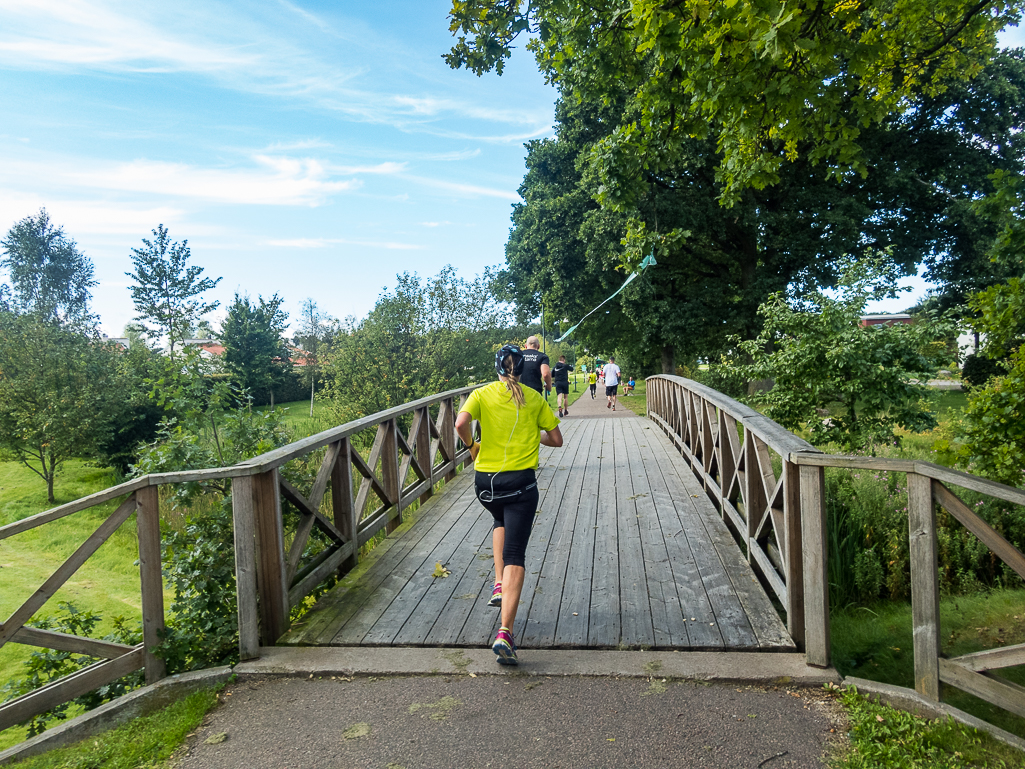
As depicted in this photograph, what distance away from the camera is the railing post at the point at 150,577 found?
11.7 feet

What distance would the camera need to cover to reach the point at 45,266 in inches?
2387

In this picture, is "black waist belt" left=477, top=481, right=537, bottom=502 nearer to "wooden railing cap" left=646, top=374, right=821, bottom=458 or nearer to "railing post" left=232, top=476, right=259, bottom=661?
"railing post" left=232, top=476, right=259, bottom=661

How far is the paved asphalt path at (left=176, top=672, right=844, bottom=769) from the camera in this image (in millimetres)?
2627

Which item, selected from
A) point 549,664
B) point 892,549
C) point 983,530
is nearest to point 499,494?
point 549,664

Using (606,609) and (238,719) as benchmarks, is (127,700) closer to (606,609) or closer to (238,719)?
(238,719)

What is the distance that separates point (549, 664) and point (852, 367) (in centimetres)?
664

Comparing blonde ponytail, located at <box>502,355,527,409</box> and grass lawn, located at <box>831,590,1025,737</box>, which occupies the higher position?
blonde ponytail, located at <box>502,355,527,409</box>

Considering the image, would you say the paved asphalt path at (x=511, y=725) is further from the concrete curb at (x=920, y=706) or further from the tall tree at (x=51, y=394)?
the tall tree at (x=51, y=394)

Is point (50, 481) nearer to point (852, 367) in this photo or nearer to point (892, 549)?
point (852, 367)

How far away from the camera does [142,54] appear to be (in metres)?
13.8

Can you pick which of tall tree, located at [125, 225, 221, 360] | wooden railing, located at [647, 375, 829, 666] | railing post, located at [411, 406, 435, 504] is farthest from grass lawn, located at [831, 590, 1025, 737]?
tall tree, located at [125, 225, 221, 360]

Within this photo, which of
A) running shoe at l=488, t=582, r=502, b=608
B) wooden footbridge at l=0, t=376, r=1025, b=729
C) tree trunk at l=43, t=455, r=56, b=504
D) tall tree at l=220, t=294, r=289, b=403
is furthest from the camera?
tall tree at l=220, t=294, r=289, b=403

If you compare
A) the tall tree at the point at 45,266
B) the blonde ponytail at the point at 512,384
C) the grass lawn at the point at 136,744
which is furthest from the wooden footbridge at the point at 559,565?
the tall tree at the point at 45,266

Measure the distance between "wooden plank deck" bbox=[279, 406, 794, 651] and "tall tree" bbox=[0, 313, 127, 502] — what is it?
19.0m
